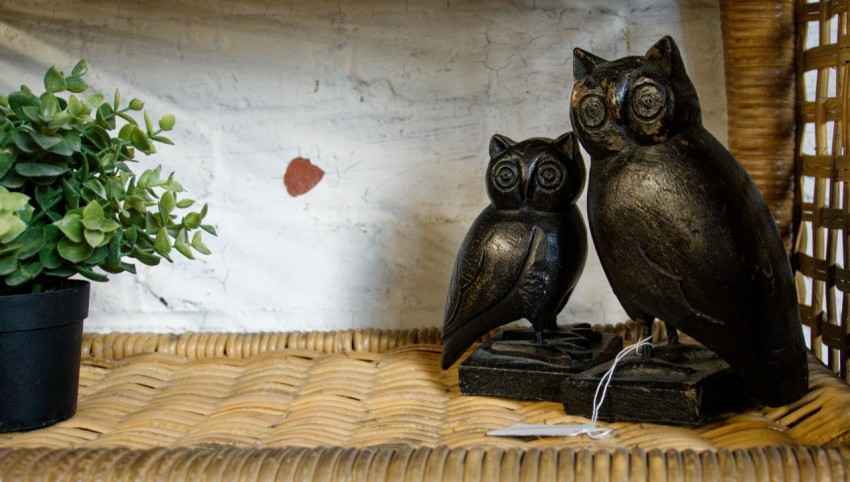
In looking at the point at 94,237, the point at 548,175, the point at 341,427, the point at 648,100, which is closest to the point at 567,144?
the point at 548,175

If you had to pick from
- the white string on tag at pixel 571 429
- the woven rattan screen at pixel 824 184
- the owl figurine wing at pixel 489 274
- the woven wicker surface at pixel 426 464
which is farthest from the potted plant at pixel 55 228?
→ the woven rattan screen at pixel 824 184

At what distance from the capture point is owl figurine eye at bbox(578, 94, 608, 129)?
35.0 inches

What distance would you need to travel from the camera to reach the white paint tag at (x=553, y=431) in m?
0.84

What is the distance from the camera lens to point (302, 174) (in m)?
1.37

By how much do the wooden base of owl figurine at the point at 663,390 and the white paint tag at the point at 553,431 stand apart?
43mm

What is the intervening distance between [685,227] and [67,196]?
25.3 inches

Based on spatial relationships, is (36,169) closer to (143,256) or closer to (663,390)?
(143,256)

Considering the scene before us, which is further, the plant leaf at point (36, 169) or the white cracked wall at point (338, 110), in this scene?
the white cracked wall at point (338, 110)

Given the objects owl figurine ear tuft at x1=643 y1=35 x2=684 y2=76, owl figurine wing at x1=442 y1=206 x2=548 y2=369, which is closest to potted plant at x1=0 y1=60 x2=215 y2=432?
owl figurine wing at x1=442 y1=206 x2=548 y2=369

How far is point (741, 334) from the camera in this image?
0.85 meters

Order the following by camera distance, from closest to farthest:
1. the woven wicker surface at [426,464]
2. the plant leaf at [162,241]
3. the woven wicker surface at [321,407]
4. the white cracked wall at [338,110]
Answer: the woven wicker surface at [426,464], the woven wicker surface at [321,407], the plant leaf at [162,241], the white cracked wall at [338,110]

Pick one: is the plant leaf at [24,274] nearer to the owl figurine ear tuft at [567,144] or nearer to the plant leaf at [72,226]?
the plant leaf at [72,226]

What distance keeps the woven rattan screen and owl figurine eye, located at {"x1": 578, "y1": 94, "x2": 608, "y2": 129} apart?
32 centimetres

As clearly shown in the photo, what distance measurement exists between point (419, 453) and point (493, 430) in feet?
0.48
